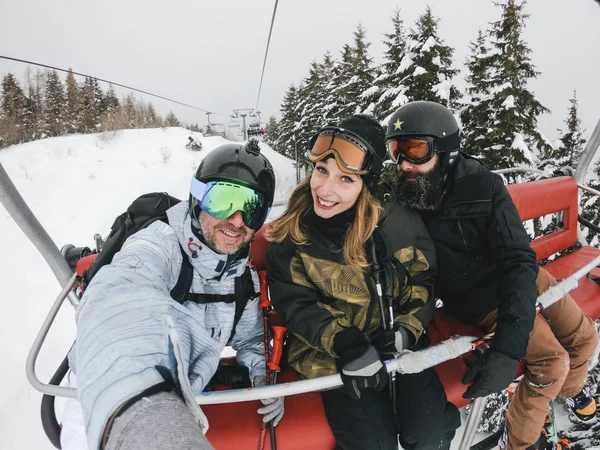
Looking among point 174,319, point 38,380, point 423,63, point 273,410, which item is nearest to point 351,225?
point 273,410

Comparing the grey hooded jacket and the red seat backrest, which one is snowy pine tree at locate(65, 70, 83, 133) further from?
the red seat backrest

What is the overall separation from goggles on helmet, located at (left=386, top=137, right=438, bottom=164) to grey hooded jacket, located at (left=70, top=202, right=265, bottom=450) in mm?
1786

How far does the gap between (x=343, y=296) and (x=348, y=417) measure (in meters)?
0.68

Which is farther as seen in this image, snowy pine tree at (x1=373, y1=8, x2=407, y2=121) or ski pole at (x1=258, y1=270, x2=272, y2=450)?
snowy pine tree at (x1=373, y1=8, x2=407, y2=121)

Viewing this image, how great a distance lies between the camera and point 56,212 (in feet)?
Answer: 33.8

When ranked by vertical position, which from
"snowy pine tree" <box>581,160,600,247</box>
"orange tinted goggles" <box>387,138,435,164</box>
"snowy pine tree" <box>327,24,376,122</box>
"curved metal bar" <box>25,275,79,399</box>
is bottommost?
"snowy pine tree" <box>581,160,600,247</box>

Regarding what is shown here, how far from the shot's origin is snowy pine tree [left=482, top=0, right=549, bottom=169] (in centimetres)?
1082

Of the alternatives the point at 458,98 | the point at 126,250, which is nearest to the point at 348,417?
the point at 126,250

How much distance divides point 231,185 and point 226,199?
0.10 m

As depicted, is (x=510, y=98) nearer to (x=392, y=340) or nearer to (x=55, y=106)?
(x=392, y=340)

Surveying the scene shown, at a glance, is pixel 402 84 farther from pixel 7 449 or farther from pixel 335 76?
pixel 7 449

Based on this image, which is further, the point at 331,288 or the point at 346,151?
the point at 346,151

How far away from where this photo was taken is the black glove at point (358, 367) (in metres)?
1.64

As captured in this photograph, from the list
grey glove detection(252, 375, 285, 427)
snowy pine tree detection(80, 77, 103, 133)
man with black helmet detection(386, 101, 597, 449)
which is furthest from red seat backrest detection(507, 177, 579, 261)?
snowy pine tree detection(80, 77, 103, 133)
